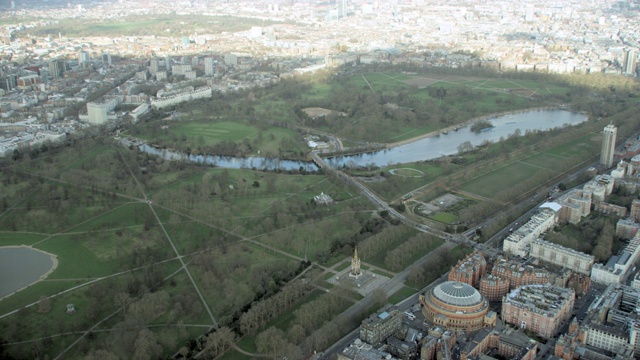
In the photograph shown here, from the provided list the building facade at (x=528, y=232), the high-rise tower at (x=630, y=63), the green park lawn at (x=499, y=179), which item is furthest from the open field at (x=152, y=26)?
the building facade at (x=528, y=232)

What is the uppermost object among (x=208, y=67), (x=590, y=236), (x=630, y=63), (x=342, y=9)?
(x=342, y=9)

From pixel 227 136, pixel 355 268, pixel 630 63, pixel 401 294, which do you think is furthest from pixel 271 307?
pixel 630 63

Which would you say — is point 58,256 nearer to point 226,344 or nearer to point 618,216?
point 226,344

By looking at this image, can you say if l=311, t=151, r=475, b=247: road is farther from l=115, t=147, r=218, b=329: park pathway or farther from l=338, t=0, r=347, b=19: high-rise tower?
l=338, t=0, r=347, b=19: high-rise tower

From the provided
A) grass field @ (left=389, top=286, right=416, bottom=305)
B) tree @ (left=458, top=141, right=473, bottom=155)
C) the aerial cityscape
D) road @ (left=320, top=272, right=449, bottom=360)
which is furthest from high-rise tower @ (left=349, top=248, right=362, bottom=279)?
tree @ (left=458, top=141, right=473, bottom=155)

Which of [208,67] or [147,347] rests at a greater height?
[208,67]

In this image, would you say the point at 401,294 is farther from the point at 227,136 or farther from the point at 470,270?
the point at 227,136

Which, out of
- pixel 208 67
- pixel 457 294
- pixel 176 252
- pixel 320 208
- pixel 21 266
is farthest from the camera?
pixel 208 67

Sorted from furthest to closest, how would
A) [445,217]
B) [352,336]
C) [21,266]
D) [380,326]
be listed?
[445,217] < [21,266] < [352,336] < [380,326]
